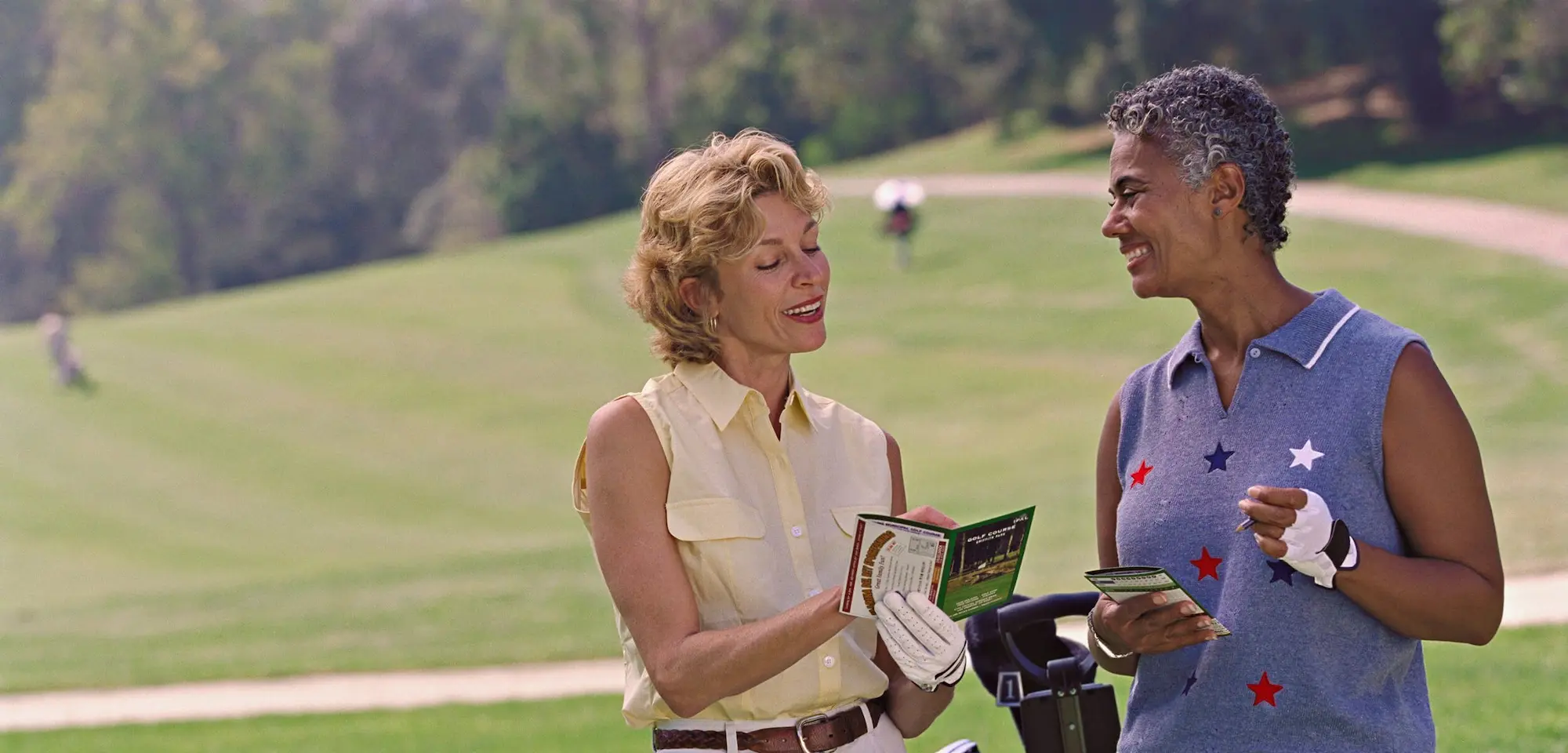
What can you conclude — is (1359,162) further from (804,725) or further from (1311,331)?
(804,725)

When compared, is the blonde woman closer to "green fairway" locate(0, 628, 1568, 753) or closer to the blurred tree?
"green fairway" locate(0, 628, 1568, 753)

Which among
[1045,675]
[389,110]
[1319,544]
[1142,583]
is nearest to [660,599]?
[1142,583]

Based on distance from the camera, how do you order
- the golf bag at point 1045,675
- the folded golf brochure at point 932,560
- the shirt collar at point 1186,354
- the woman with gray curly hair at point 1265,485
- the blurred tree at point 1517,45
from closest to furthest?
1. the folded golf brochure at point 932,560
2. the woman with gray curly hair at point 1265,485
3. the shirt collar at point 1186,354
4. the golf bag at point 1045,675
5. the blurred tree at point 1517,45

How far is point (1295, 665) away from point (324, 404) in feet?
75.7

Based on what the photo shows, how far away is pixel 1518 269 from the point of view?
23.9 m

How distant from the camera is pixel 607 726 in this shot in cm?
921

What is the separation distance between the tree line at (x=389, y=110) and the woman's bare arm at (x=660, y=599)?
145ft

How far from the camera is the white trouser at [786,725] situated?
2.84m

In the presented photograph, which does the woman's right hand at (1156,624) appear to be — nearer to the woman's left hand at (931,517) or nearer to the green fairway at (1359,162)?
the woman's left hand at (931,517)

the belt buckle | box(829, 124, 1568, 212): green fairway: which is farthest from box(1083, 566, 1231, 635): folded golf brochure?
box(829, 124, 1568, 212): green fairway

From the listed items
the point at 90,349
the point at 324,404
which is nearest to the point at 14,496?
the point at 324,404

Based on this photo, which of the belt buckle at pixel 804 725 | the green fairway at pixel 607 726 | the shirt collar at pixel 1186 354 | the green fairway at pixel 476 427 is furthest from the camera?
the green fairway at pixel 476 427

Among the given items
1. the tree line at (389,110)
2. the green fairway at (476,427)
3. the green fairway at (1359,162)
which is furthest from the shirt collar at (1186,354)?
the tree line at (389,110)

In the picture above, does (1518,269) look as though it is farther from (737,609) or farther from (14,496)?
(737,609)
